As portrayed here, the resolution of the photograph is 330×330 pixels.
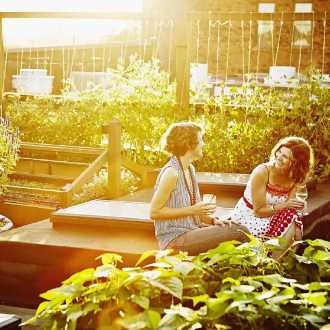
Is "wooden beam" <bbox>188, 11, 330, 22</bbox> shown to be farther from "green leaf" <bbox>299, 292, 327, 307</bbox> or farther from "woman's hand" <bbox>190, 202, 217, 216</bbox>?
"green leaf" <bbox>299, 292, 327, 307</bbox>

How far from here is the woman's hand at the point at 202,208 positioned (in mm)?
4504

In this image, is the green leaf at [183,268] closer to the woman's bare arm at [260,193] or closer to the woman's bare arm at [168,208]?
the woman's bare arm at [168,208]

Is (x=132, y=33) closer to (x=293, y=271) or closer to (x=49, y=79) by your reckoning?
(x=49, y=79)

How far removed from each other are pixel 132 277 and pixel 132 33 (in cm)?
1822

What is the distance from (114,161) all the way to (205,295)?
5347 mm

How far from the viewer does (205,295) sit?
203cm

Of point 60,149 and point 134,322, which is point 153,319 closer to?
point 134,322

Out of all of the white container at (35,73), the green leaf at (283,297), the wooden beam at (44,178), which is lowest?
the wooden beam at (44,178)

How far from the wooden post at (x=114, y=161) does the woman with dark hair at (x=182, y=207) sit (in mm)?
2569

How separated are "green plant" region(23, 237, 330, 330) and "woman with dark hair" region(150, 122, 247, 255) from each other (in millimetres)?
2015

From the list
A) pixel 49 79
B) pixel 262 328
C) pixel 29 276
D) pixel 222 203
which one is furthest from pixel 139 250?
pixel 49 79

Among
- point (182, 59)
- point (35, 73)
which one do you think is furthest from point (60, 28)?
point (182, 59)

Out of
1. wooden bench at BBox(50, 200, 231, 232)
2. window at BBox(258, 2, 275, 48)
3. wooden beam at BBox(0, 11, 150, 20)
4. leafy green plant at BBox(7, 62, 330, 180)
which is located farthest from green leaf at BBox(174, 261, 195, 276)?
window at BBox(258, 2, 275, 48)

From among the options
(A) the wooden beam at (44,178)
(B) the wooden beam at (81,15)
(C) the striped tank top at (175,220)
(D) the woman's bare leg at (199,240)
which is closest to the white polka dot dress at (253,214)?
(D) the woman's bare leg at (199,240)
